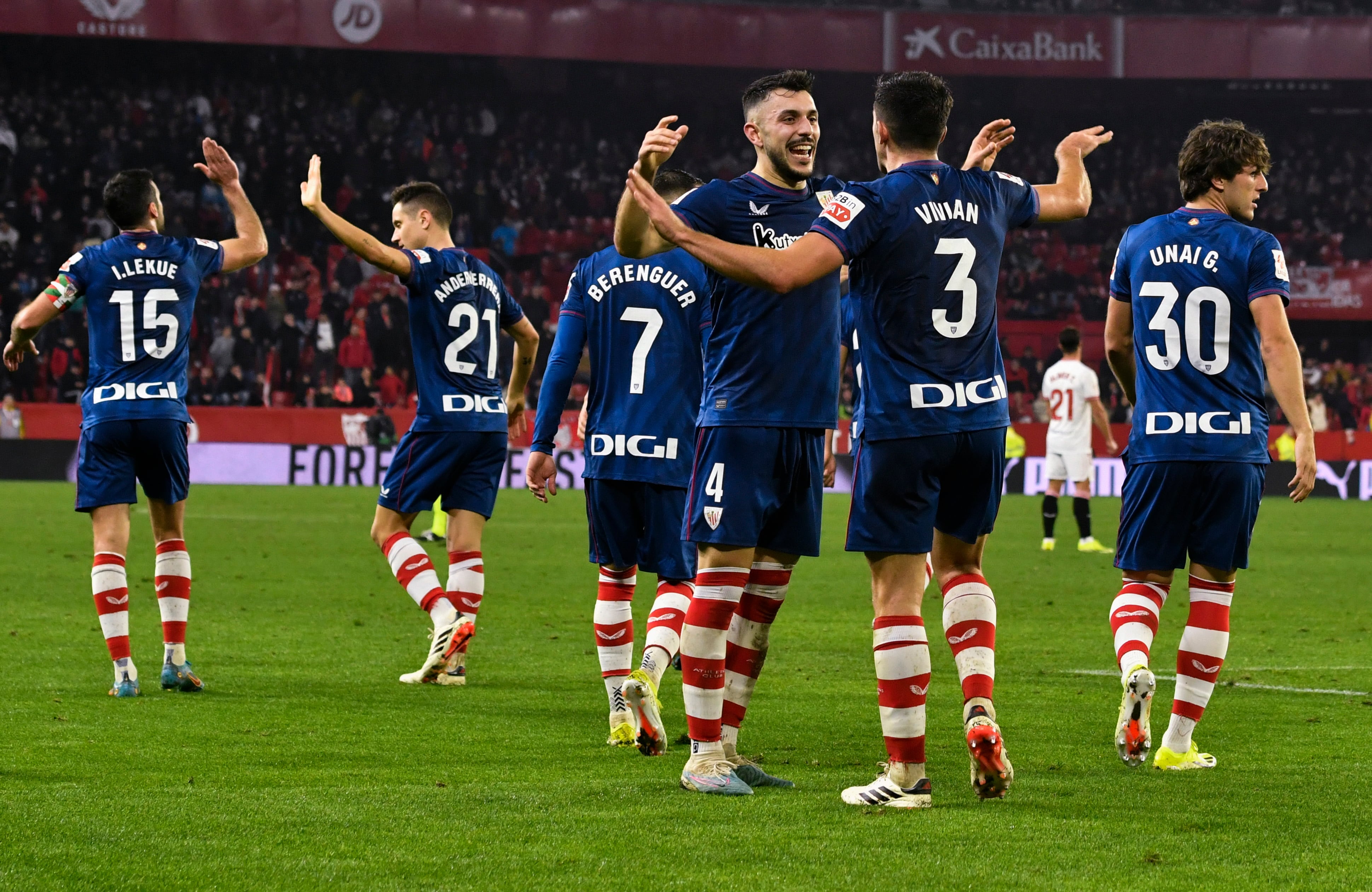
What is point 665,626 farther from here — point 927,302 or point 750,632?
point 927,302

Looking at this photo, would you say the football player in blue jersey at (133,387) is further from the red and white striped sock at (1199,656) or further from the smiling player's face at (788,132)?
the red and white striped sock at (1199,656)

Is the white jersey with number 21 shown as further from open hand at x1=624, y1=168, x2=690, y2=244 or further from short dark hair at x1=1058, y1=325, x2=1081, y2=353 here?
open hand at x1=624, y1=168, x2=690, y2=244

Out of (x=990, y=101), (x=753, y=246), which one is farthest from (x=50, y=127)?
(x=753, y=246)

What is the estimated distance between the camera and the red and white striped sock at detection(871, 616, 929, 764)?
4645 millimetres

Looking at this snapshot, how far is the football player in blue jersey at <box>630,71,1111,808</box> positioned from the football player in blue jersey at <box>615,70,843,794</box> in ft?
0.80

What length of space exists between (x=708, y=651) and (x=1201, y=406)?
6.28 ft

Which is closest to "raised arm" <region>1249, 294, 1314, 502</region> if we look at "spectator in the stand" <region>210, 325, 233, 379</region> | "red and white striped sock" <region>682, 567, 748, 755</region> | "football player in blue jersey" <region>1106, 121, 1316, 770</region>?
"football player in blue jersey" <region>1106, 121, 1316, 770</region>

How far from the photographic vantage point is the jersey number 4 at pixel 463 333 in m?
Answer: 7.66

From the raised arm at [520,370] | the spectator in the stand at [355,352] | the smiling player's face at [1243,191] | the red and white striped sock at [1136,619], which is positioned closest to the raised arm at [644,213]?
the smiling player's face at [1243,191]

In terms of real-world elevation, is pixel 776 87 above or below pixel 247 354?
below

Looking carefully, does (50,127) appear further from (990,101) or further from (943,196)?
(943,196)

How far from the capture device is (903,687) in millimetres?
4645

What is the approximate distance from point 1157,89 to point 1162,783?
37530 millimetres

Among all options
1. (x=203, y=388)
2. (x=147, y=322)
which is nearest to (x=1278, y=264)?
(x=147, y=322)
